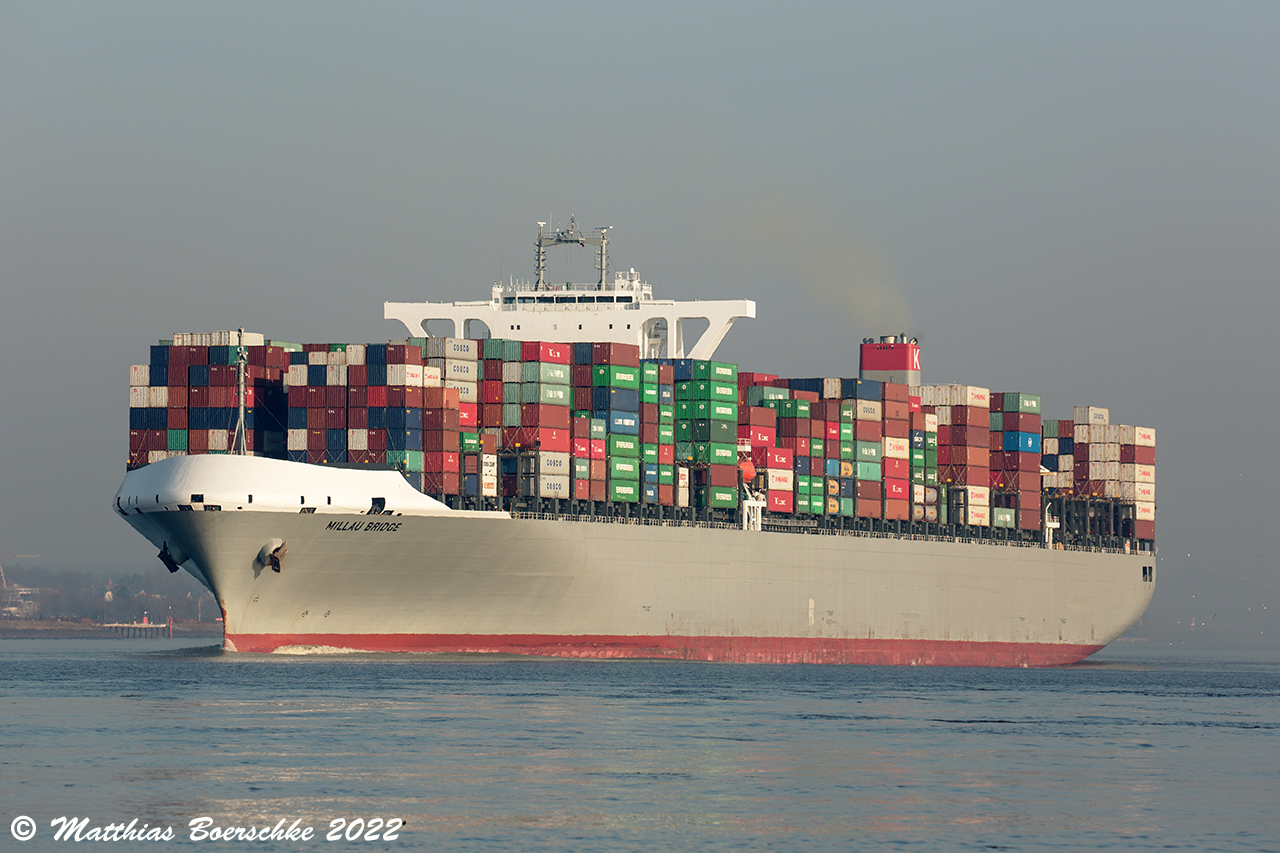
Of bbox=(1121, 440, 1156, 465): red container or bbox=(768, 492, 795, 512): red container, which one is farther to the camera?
bbox=(1121, 440, 1156, 465): red container

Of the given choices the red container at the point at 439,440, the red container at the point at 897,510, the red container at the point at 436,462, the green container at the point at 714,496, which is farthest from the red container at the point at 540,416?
the red container at the point at 897,510

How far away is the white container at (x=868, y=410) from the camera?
8250 centimetres

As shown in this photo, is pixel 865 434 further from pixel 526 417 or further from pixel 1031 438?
pixel 526 417

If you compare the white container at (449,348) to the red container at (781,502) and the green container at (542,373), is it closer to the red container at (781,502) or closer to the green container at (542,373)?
the green container at (542,373)

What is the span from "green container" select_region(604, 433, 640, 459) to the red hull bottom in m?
7.28

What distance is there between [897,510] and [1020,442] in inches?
432

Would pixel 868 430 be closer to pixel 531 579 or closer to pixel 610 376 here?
pixel 610 376

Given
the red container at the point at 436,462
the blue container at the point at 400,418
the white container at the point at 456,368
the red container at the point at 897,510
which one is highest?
the white container at the point at 456,368

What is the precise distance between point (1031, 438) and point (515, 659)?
35.7m

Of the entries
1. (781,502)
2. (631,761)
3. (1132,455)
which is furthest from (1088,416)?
(631,761)

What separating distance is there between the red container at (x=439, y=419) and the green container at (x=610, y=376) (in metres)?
7.10

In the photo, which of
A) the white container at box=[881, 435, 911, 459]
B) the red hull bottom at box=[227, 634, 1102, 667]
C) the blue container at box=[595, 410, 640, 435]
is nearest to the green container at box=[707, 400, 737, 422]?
the blue container at box=[595, 410, 640, 435]

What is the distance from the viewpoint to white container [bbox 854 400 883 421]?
271 feet

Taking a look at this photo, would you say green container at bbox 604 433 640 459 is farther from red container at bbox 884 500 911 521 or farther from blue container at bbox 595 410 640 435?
red container at bbox 884 500 911 521
